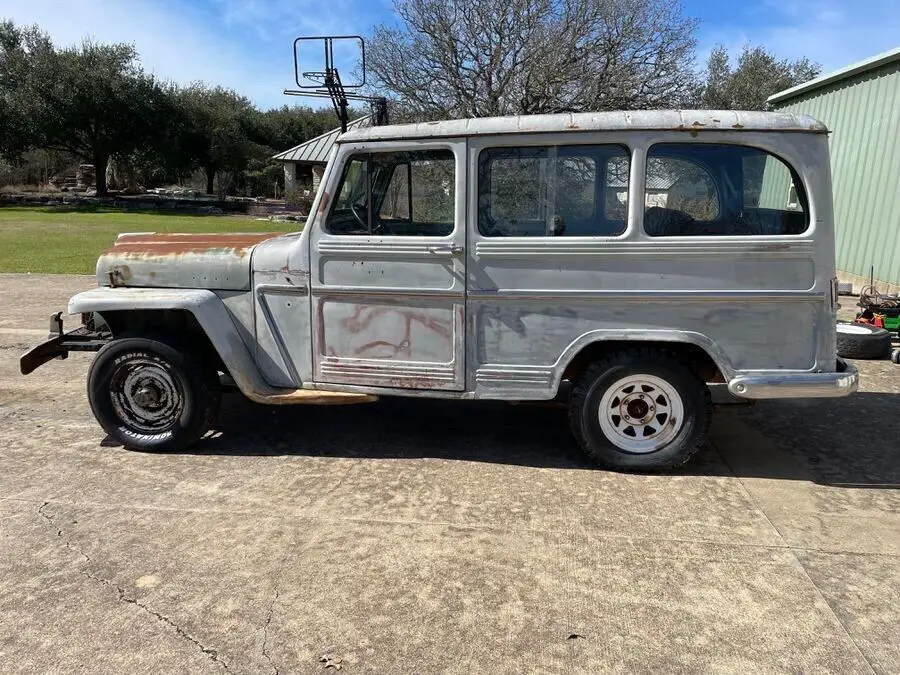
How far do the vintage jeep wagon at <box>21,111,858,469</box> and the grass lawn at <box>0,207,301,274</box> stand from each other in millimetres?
9888

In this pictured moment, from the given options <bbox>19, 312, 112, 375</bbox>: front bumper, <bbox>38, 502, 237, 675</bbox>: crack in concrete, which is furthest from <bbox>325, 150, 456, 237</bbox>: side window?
<bbox>38, 502, 237, 675</bbox>: crack in concrete

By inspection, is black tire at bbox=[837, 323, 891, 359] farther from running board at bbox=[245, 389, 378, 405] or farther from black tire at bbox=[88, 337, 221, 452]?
black tire at bbox=[88, 337, 221, 452]

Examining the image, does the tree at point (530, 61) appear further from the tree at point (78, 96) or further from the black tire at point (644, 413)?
the tree at point (78, 96)

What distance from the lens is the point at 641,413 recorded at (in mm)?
4324

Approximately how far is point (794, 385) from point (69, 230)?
23.8 meters

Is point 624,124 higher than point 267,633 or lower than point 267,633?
higher

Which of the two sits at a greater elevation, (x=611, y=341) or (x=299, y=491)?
(x=611, y=341)

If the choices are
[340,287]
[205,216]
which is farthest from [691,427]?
[205,216]

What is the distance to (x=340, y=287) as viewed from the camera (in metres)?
4.44

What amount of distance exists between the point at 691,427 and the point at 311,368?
249 cm

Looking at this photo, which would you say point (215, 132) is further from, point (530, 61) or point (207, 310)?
point (207, 310)

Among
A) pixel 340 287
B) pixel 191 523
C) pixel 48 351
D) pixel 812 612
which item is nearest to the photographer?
pixel 812 612

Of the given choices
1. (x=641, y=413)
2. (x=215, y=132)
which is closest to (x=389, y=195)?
(x=641, y=413)

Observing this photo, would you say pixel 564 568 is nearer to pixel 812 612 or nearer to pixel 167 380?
pixel 812 612
